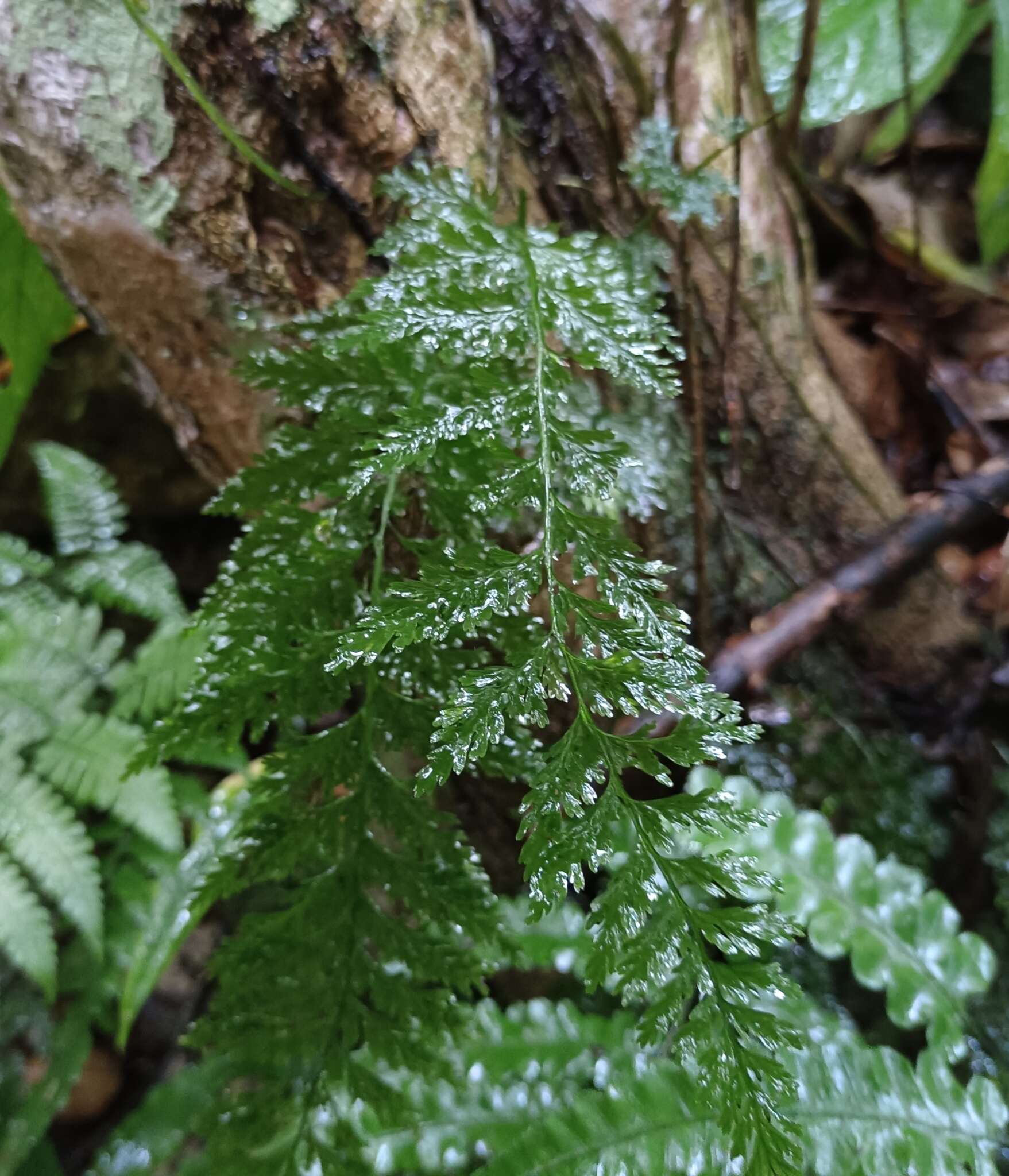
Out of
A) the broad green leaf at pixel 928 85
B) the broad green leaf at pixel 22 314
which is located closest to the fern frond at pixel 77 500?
the broad green leaf at pixel 22 314

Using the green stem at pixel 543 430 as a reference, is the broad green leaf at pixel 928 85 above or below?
above

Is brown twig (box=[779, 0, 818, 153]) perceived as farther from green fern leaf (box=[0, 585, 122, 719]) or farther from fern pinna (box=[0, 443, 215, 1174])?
green fern leaf (box=[0, 585, 122, 719])

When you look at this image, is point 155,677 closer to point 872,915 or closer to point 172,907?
point 172,907

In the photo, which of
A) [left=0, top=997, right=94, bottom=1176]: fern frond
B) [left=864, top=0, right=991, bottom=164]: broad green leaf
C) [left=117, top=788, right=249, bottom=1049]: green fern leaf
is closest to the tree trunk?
[left=864, top=0, right=991, bottom=164]: broad green leaf

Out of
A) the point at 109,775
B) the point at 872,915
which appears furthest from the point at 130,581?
the point at 872,915

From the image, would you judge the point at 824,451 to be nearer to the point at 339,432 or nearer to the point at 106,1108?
the point at 339,432

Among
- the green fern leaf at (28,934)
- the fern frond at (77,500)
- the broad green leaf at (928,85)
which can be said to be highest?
the broad green leaf at (928,85)

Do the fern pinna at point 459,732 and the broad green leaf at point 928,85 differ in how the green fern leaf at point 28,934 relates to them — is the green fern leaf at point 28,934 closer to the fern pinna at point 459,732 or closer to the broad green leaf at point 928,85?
the fern pinna at point 459,732
